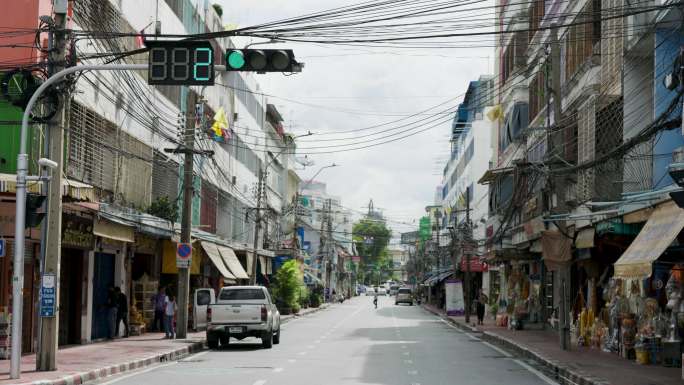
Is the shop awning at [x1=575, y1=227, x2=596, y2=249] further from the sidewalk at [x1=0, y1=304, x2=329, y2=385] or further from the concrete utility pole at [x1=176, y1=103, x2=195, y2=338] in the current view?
the concrete utility pole at [x1=176, y1=103, x2=195, y2=338]

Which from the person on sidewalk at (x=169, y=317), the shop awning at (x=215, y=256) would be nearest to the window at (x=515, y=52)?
the shop awning at (x=215, y=256)

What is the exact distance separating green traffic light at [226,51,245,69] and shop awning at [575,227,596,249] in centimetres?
1445

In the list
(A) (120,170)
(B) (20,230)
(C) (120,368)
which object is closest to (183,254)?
(A) (120,170)

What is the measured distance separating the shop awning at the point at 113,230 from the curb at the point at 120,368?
3.61 metres

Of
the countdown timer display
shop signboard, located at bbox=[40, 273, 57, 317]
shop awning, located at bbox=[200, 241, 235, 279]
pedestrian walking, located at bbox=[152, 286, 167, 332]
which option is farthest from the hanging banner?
the countdown timer display

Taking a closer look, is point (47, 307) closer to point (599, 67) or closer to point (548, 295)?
point (599, 67)

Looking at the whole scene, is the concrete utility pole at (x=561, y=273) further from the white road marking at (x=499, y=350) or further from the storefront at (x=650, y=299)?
the white road marking at (x=499, y=350)

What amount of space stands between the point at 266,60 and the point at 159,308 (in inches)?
863

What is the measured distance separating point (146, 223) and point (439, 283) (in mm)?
61992

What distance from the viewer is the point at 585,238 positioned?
27.0 m

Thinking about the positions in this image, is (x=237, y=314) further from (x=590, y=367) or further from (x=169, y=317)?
(x=590, y=367)

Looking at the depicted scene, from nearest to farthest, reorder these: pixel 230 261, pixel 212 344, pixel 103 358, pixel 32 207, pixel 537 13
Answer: pixel 32 207 < pixel 103 358 < pixel 212 344 < pixel 537 13 < pixel 230 261

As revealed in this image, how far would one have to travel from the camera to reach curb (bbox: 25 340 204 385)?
1691 cm

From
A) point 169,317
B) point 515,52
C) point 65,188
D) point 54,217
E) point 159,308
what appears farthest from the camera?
point 515,52
